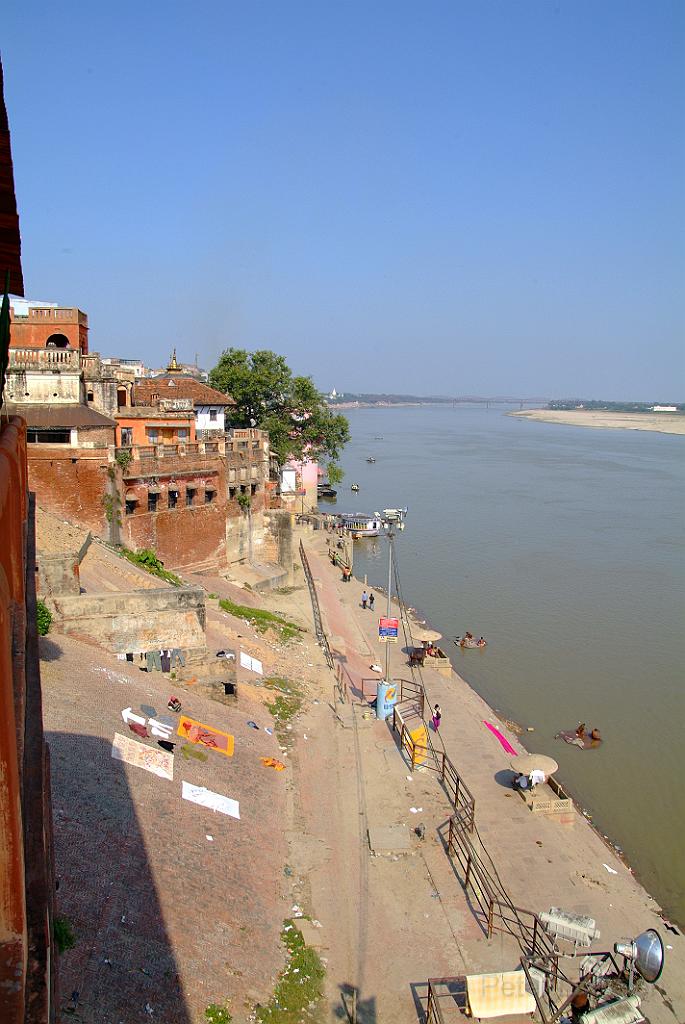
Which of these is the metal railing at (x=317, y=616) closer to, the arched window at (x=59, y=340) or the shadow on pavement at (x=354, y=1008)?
the shadow on pavement at (x=354, y=1008)

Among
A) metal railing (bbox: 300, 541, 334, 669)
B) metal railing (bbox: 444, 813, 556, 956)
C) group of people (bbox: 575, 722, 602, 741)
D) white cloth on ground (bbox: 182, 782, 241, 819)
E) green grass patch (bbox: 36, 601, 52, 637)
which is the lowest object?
group of people (bbox: 575, 722, 602, 741)

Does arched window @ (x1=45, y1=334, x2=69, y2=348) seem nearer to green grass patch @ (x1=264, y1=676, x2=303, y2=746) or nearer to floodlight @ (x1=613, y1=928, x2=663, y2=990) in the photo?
green grass patch @ (x1=264, y1=676, x2=303, y2=746)

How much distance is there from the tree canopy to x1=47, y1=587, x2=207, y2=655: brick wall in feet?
103

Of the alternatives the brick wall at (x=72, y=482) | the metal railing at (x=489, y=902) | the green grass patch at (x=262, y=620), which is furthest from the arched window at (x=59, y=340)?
the metal railing at (x=489, y=902)

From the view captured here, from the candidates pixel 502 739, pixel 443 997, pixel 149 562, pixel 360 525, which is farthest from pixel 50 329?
pixel 443 997

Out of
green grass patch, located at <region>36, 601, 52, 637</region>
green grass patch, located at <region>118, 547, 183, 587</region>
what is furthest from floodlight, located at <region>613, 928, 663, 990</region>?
green grass patch, located at <region>118, 547, 183, 587</region>

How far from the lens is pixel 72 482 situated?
2220 cm

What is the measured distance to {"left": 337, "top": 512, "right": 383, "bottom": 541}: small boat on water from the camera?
48906 millimetres

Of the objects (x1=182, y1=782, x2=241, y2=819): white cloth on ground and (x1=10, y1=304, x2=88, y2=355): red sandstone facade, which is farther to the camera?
(x1=10, y1=304, x2=88, y2=355): red sandstone facade

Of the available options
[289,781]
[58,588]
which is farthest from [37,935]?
[58,588]

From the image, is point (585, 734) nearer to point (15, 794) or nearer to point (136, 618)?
point (136, 618)

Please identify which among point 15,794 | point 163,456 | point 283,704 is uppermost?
point 15,794

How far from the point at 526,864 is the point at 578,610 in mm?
20527

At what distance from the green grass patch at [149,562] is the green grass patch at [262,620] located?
1692 mm
